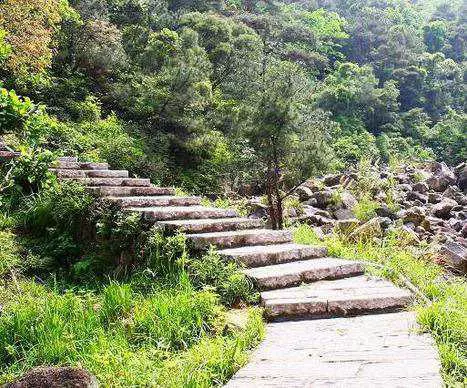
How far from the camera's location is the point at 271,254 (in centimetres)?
436

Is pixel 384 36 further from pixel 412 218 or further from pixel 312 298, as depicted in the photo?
pixel 312 298

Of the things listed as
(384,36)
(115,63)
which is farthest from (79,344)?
(384,36)

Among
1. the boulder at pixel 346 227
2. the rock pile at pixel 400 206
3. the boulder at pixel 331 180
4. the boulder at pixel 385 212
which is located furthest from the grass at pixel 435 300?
the boulder at pixel 331 180

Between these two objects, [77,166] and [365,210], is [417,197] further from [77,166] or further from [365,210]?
[77,166]

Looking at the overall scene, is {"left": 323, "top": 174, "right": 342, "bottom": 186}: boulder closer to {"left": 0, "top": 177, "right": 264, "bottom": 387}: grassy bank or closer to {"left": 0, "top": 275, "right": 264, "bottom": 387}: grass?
{"left": 0, "top": 177, "right": 264, "bottom": 387}: grassy bank

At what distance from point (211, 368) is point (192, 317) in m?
0.61

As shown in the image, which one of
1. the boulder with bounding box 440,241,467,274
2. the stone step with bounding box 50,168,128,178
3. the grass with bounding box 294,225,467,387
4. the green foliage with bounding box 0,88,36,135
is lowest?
the boulder with bounding box 440,241,467,274

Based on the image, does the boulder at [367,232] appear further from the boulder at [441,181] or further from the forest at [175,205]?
the boulder at [441,181]

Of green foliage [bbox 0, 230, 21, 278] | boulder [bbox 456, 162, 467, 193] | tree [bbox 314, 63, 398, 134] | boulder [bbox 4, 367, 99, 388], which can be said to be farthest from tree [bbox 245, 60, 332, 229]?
tree [bbox 314, 63, 398, 134]

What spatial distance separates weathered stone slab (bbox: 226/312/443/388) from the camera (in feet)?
7.86

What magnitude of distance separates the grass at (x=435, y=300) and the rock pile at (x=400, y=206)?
2.64m

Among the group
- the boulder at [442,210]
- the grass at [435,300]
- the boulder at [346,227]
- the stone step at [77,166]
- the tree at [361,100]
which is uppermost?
the tree at [361,100]

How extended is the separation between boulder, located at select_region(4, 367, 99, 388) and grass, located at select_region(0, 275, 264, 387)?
1.00 feet

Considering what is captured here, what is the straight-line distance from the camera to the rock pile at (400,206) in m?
9.11
